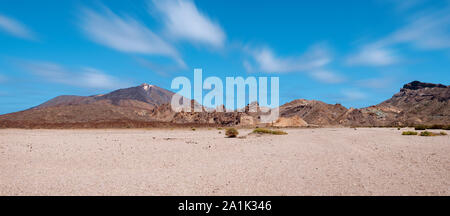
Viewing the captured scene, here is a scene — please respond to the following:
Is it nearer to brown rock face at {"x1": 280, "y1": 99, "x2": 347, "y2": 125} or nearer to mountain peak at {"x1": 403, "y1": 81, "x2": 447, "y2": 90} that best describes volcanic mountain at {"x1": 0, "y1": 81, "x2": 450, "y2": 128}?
brown rock face at {"x1": 280, "y1": 99, "x2": 347, "y2": 125}

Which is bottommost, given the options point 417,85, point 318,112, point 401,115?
point 401,115

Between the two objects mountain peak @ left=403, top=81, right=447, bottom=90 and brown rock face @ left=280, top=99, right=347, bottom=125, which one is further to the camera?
mountain peak @ left=403, top=81, right=447, bottom=90

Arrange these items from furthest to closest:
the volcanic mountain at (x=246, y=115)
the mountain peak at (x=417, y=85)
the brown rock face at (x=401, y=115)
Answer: the mountain peak at (x=417, y=85)
the volcanic mountain at (x=246, y=115)
the brown rock face at (x=401, y=115)

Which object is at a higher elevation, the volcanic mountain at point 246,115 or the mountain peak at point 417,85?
the mountain peak at point 417,85

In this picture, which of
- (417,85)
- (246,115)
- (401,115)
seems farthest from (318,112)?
(417,85)

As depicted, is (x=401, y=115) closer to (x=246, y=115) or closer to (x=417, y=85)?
(x=246, y=115)

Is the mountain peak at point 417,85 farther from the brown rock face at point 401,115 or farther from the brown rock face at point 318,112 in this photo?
the brown rock face at point 318,112

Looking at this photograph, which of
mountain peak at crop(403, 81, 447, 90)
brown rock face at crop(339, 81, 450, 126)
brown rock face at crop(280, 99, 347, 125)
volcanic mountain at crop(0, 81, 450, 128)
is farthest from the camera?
mountain peak at crop(403, 81, 447, 90)

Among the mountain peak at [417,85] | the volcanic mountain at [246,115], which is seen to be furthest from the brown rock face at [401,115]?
the mountain peak at [417,85]

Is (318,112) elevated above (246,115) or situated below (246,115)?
above

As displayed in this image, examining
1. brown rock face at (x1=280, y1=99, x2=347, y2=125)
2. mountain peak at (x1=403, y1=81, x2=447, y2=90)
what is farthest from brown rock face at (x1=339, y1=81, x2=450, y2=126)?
mountain peak at (x1=403, y1=81, x2=447, y2=90)

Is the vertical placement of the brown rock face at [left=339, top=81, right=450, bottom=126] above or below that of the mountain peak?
below

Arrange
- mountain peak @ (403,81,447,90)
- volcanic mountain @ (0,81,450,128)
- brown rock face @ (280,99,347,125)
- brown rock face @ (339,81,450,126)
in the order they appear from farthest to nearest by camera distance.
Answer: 1. mountain peak @ (403,81,447,90)
2. brown rock face @ (280,99,347,125)
3. volcanic mountain @ (0,81,450,128)
4. brown rock face @ (339,81,450,126)
